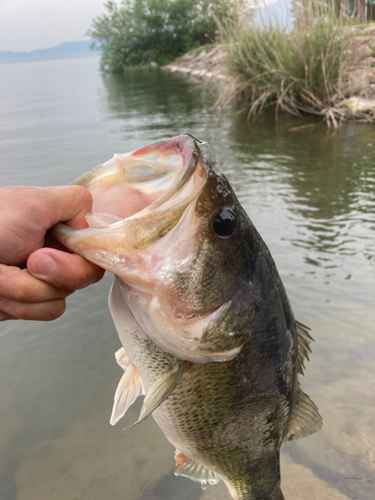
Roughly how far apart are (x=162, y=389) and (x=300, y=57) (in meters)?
10.8

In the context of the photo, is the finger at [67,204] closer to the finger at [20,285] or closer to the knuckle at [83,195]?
the knuckle at [83,195]

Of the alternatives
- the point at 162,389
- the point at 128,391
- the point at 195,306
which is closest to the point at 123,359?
the point at 128,391

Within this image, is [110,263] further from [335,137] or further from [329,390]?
[335,137]

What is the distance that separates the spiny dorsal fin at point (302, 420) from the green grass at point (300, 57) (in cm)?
974

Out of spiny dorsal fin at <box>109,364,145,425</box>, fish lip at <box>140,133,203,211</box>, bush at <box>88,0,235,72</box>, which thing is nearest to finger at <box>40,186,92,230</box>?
fish lip at <box>140,133,203,211</box>

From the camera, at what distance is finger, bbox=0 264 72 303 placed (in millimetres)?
1415

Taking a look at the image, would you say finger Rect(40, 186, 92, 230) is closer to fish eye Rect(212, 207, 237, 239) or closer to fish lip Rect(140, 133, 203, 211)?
fish lip Rect(140, 133, 203, 211)

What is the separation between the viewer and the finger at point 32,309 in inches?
59.7

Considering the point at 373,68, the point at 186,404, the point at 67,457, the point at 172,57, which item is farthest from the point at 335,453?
the point at 172,57

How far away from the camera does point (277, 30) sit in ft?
34.4

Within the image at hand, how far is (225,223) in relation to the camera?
1437mm

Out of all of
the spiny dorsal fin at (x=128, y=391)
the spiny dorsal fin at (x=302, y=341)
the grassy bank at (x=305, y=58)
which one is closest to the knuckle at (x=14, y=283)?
the spiny dorsal fin at (x=128, y=391)

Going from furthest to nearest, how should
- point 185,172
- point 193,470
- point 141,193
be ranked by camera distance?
point 193,470 < point 141,193 < point 185,172

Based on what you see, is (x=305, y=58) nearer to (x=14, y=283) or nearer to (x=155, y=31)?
(x=14, y=283)
